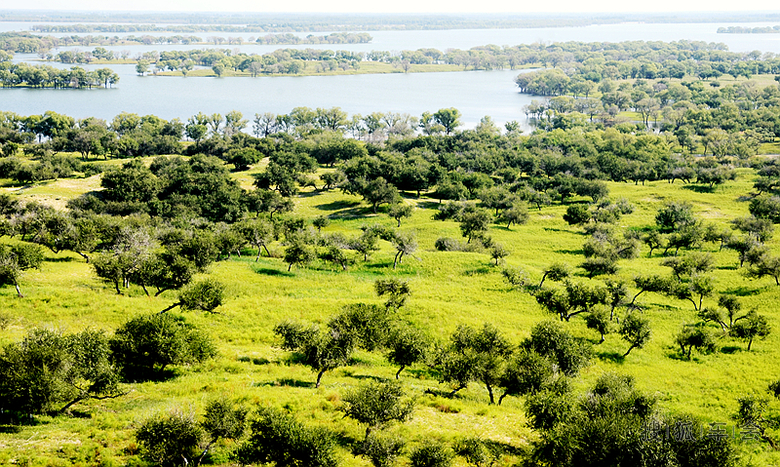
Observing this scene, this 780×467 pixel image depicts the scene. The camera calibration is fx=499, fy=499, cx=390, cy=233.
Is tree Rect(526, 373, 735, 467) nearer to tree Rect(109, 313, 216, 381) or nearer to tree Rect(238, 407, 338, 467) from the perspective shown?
tree Rect(238, 407, 338, 467)

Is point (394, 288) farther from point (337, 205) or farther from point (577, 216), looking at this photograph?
point (337, 205)

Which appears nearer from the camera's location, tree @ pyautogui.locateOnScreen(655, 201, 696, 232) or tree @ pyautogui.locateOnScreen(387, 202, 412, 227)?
tree @ pyautogui.locateOnScreen(655, 201, 696, 232)

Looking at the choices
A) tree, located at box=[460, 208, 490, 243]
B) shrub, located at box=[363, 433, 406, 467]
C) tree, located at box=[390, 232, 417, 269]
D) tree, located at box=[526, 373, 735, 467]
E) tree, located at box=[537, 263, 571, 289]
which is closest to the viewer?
tree, located at box=[526, 373, 735, 467]

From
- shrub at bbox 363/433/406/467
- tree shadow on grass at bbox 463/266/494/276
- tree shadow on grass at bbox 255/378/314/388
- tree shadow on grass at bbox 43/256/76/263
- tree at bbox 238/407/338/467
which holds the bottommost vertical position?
tree shadow on grass at bbox 463/266/494/276

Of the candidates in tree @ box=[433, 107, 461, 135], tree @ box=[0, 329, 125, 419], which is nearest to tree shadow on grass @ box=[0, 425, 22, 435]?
tree @ box=[0, 329, 125, 419]

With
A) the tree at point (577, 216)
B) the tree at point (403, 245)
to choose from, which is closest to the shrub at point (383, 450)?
the tree at point (403, 245)

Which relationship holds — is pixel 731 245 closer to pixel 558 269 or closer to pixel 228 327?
pixel 558 269
